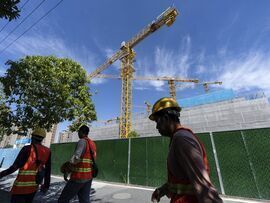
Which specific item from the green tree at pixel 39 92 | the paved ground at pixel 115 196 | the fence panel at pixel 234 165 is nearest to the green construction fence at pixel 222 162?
the fence panel at pixel 234 165

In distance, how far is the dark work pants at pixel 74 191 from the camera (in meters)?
3.17

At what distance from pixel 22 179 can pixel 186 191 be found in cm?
255

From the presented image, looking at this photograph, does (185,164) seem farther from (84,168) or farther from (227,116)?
(227,116)

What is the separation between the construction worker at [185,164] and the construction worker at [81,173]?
220cm

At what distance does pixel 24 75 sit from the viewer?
28.3 feet

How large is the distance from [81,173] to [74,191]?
0.29m

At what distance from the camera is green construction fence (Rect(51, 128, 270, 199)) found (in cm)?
558

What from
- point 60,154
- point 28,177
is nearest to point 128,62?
point 60,154

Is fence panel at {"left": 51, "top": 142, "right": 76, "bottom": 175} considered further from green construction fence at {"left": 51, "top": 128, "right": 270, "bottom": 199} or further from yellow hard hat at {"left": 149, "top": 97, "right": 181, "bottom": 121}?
yellow hard hat at {"left": 149, "top": 97, "right": 181, "bottom": 121}

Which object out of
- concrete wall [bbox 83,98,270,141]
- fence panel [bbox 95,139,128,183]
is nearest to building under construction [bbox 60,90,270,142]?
concrete wall [bbox 83,98,270,141]

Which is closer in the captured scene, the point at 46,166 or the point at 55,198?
the point at 46,166

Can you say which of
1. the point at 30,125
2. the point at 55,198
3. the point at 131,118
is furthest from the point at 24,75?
the point at 131,118

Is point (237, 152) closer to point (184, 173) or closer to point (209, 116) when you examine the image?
point (184, 173)

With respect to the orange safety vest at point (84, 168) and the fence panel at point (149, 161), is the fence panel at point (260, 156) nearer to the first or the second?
the fence panel at point (149, 161)
